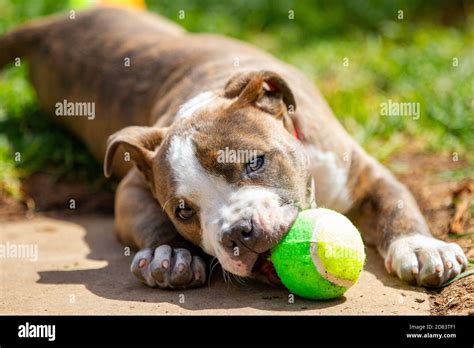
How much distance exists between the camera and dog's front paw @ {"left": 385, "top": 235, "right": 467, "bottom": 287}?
164 inches

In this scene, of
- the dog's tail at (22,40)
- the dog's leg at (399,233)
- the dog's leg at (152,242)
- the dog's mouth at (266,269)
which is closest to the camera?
the dog's mouth at (266,269)

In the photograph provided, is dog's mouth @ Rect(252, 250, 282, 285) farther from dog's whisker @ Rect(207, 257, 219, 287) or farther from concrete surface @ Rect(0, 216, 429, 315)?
dog's whisker @ Rect(207, 257, 219, 287)

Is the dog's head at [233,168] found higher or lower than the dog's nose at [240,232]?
higher

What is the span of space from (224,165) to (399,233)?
1174 millimetres

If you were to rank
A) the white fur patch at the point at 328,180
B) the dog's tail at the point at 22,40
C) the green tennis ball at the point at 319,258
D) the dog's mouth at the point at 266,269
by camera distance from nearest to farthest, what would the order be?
the green tennis ball at the point at 319,258 → the dog's mouth at the point at 266,269 → the white fur patch at the point at 328,180 → the dog's tail at the point at 22,40

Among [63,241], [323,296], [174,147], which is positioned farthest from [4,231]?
[323,296]

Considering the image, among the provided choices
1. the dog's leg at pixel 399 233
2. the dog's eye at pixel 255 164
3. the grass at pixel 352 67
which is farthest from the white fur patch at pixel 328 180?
the grass at pixel 352 67

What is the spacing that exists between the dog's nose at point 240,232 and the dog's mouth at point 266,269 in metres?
0.20

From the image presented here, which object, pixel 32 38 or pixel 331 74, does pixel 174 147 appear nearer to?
pixel 32 38

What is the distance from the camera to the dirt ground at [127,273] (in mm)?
3939

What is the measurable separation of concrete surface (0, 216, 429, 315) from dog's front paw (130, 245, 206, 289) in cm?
5

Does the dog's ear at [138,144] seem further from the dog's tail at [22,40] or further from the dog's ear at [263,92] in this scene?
the dog's tail at [22,40]

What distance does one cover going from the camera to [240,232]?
3885mm

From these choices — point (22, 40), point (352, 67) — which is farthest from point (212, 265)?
point (352, 67)
